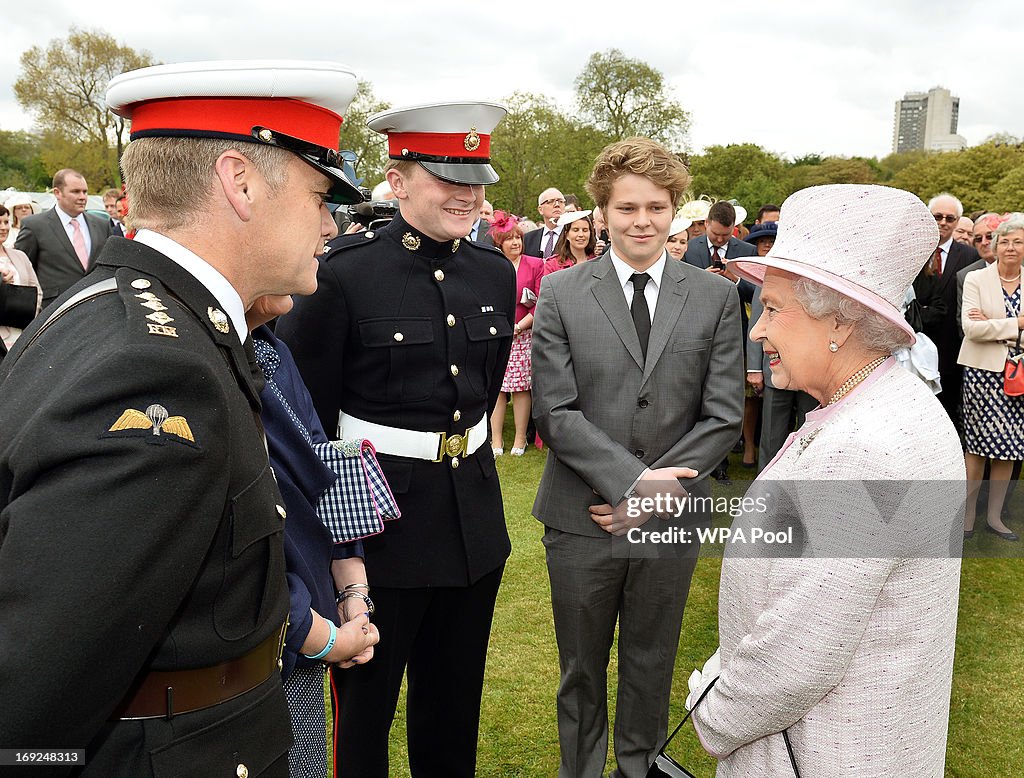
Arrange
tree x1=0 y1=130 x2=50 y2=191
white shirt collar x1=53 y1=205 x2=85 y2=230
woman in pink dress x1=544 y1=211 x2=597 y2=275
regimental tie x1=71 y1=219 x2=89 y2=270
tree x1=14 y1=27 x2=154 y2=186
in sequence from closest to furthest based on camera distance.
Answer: woman in pink dress x1=544 y1=211 x2=597 y2=275
white shirt collar x1=53 y1=205 x2=85 y2=230
regimental tie x1=71 y1=219 x2=89 y2=270
tree x1=14 y1=27 x2=154 y2=186
tree x1=0 y1=130 x2=50 y2=191

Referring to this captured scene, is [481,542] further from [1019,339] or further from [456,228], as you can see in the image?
[1019,339]

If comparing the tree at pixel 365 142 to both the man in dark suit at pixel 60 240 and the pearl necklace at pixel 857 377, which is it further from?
the pearl necklace at pixel 857 377

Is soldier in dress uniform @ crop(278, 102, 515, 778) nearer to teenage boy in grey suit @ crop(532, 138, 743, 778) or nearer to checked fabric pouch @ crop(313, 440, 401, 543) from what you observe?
teenage boy in grey suit @ crop(532, 138, 743, 778)

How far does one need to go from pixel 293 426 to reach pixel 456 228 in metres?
1.03

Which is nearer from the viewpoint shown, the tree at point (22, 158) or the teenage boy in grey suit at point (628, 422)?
the teenage boy in grey suit at point (628, 422)

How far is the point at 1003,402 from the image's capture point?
5691 millimetres

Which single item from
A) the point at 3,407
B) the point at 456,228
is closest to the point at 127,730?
the point at 3,407

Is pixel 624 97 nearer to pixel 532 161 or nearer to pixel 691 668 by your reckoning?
pixel 532 161

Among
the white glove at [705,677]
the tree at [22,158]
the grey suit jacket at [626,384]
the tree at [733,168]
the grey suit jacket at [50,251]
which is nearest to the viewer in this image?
the white glove at [705,677]

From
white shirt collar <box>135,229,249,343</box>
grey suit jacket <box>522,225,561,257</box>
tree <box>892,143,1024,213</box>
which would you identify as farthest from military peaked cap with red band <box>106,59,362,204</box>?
tree <box>892,143,1024,213</box>

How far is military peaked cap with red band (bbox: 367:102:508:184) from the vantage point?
257cm

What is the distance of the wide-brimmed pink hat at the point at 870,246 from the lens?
1741 mm

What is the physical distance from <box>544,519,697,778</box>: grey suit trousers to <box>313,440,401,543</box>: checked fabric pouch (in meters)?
1.01

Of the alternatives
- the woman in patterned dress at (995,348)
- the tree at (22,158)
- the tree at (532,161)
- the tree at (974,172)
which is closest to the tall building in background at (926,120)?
the tree at (974,172)
